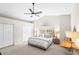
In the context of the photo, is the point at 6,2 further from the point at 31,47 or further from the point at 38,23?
the point at 31,47

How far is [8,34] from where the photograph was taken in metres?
2.06

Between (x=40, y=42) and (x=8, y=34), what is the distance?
763mm

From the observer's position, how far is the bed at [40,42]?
2.15 metres

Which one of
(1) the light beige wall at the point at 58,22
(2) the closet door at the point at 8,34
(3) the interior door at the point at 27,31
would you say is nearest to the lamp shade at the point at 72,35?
(1) the light beige wall at the point at 58,22

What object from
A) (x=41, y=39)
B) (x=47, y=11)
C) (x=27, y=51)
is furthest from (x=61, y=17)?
(x=27, y=51)

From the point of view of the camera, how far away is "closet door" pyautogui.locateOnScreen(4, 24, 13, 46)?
2005 mm

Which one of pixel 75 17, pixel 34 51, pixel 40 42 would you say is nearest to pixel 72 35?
pixel 75 17

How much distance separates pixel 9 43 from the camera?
203cm

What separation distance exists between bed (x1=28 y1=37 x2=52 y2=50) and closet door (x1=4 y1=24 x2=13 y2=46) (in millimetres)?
440

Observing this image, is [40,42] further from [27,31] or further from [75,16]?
[75,16]

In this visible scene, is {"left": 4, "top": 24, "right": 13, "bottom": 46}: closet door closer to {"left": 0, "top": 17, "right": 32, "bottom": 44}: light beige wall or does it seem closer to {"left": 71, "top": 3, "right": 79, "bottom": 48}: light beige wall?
{"left": 0, "top": 17, "right": 32, "bottom": 44}: light beige wall

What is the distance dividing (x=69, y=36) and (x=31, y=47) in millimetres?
915

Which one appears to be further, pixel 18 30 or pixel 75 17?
pixel 18 30

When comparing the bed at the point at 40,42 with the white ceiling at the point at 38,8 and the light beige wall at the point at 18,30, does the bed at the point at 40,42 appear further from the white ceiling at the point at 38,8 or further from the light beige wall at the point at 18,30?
the white ceiling at the point at 38,8
